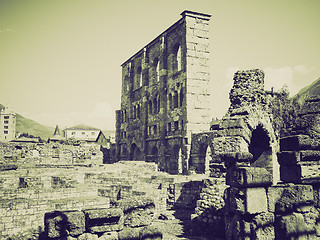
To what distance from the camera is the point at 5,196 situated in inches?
350

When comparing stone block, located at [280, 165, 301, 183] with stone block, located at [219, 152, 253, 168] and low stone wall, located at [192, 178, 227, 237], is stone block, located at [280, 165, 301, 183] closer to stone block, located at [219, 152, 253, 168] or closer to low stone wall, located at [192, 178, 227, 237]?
stone block, located at [219, 152, 253, 168]

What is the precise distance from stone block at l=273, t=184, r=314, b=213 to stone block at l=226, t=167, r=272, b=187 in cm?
48

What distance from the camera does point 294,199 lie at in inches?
265

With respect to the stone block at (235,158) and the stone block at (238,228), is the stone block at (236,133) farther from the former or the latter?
the stone block at (238,228)

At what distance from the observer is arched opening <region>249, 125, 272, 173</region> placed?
989 centimetres

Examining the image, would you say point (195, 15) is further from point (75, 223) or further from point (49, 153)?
point (75, 223)

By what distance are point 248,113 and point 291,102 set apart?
8.88m

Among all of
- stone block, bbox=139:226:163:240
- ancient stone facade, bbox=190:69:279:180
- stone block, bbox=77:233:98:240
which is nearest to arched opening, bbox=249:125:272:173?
ancient stone facade, bbox=190:69:279:180

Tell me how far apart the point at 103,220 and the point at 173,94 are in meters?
21.5

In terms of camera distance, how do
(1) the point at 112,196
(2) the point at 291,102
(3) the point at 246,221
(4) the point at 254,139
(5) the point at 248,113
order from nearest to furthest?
(3) the point at 246,221 → (5) the point at 248,113 → (4) the point at 254,139 → (1) the point at 112,196 → (2) the point at 291,102

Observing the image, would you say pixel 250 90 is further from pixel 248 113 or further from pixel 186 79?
pixel 186 79

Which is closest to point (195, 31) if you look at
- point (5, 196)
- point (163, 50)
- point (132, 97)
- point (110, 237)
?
point (163, 50)

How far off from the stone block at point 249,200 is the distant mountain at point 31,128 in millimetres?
143536

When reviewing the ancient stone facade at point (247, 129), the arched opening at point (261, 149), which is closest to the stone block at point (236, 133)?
the ancient stone facade at point (247, 129)
